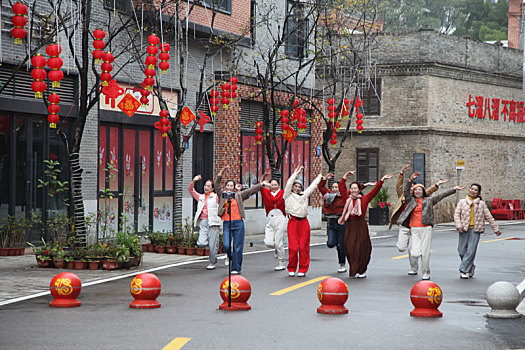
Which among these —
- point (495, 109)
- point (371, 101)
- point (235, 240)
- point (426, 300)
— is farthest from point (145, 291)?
point (495, 109)

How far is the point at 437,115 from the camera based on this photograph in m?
38.2

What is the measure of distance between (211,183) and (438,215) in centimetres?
2214

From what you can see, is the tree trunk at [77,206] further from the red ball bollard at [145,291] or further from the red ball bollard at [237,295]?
the red ball bollard at [237,295]

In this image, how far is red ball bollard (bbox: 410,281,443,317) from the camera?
34.2 ft

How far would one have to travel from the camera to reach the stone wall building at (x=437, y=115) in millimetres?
38031

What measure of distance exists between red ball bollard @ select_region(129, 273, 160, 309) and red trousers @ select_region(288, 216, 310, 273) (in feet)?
14.6

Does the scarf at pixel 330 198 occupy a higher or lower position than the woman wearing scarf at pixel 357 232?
higher

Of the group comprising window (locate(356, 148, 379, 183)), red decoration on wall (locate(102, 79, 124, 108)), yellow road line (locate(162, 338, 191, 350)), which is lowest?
yellow road line (locate(162, 338, 191, 350))

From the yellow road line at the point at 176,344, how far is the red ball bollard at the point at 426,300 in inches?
125

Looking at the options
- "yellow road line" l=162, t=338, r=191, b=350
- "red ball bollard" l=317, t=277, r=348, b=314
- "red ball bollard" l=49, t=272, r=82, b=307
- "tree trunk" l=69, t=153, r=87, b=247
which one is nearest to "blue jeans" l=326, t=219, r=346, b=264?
"tree trunk" l=69, t=153, r=87, b=247

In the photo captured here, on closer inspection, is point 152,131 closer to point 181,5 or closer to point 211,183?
point 181,5

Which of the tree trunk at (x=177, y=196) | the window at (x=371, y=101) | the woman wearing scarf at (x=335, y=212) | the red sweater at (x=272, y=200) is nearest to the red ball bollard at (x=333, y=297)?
the woman wearing scarf at (x=335, y=212)

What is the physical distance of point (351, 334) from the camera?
30.0ft

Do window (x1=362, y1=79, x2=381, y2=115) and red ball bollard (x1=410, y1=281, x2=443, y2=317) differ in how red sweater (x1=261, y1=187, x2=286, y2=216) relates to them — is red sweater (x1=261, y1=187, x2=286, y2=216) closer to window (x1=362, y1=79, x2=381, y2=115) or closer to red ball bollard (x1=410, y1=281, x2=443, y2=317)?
red ball bollard (x1=410, y1=281, x2=443, y2=317)
